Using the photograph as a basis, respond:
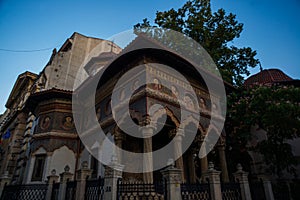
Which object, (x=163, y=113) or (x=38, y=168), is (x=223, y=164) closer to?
(x=163, y=113)

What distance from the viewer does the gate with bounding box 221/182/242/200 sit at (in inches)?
301

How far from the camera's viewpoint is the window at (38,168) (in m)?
12.2

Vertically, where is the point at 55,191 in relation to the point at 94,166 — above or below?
below

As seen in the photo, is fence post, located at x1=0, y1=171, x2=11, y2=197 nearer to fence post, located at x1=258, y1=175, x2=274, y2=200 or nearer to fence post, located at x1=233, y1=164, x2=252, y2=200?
fence post, located at x1=233, y1=164, x2=252, y2=200

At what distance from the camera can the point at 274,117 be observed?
982 centimetres

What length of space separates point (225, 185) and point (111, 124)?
6064 mm

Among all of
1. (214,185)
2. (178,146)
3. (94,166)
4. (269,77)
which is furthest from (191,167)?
(269,77)

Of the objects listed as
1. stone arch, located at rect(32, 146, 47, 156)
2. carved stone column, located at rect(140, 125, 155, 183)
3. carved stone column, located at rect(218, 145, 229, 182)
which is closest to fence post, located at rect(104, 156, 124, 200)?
carved stone column, located at rect(140, 125, 155, 183)

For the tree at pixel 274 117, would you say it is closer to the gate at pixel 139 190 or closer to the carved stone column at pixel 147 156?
the carved stone column at pixel 147 156

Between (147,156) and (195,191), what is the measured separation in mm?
2266

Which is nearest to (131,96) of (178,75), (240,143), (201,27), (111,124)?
(111,124)

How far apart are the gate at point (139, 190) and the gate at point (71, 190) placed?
2.52m

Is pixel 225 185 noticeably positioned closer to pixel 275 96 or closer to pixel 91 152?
pixel 275 96

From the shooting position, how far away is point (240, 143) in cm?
1338
